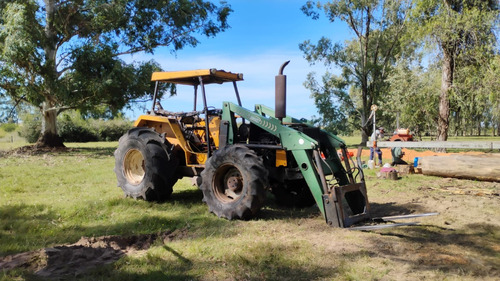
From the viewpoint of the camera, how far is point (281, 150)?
6254 mm

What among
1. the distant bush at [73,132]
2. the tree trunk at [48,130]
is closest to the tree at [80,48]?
the tree trunk at [48,130]

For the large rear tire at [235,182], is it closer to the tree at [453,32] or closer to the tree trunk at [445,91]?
the tree at [453,32]

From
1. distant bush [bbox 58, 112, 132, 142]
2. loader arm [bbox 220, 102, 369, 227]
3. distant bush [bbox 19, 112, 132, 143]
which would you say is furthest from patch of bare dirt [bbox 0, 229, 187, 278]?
distant bush [bbox 58, 112, 132, 142]

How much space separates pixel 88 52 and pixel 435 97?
59.1ft

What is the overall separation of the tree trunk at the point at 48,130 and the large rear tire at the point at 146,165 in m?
16.1

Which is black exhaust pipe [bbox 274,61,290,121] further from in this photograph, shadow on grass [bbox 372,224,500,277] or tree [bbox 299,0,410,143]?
tree [bbox 299,0,410,143]

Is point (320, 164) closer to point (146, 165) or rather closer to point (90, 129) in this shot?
point (146, 165)

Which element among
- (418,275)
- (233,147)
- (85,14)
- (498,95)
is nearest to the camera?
(418,275)

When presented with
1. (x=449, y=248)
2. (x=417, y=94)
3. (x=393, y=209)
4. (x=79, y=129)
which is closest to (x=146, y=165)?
(x=393, y=209)

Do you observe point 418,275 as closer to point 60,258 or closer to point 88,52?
point 60,258

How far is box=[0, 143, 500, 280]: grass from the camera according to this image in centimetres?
388

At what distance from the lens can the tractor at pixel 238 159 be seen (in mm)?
5629

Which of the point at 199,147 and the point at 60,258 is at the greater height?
the point at 199,147

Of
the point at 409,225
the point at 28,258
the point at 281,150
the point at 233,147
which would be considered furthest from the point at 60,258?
the point at 409,225
